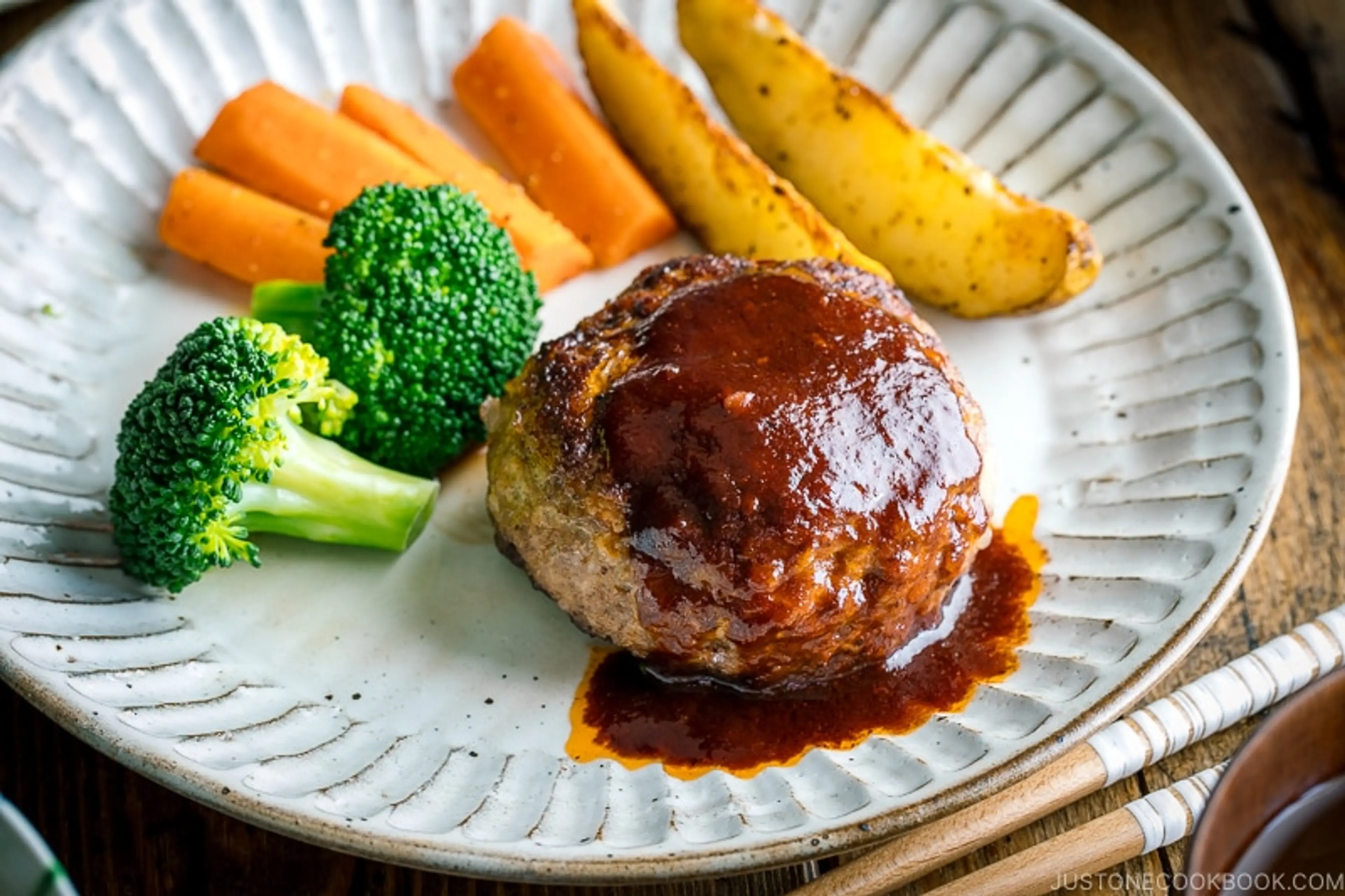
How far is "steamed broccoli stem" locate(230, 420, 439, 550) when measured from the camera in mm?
3367

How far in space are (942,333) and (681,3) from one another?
1322 mm

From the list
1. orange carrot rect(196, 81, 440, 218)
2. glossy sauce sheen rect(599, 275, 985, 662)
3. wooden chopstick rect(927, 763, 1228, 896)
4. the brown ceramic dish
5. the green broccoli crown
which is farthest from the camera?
orange carrot rect(196, 81, 440, 218)

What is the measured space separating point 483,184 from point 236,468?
150 cm

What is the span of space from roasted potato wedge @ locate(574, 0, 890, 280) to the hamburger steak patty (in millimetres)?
621

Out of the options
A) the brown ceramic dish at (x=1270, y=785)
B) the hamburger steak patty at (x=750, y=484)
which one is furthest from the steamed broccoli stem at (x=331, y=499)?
the brown ceramic dish at (x=1270, y=785)

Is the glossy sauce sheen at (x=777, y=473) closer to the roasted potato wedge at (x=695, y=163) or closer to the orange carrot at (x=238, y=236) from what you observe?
the roasted potato wedge at (x=695, y=163)

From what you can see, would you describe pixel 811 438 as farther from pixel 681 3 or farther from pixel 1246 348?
pixel 681 3

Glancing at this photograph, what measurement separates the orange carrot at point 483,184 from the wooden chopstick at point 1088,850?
217cm

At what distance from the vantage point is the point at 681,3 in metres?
4.27

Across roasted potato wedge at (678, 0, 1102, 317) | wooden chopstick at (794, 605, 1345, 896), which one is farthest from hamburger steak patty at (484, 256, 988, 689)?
roasted potato wedge at (678, 0, 1102, 317)

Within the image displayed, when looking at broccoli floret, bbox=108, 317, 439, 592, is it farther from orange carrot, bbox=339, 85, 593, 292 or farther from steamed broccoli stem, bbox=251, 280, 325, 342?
orange carrot, bbox=339, 85, 593, 292

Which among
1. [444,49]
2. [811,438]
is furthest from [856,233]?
[444,49]

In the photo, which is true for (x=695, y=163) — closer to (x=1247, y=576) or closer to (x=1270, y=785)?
(x=1247, y=576)

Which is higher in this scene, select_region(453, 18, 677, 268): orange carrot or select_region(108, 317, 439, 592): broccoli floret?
select_region(453, 18, 677, 268): orange carrot
